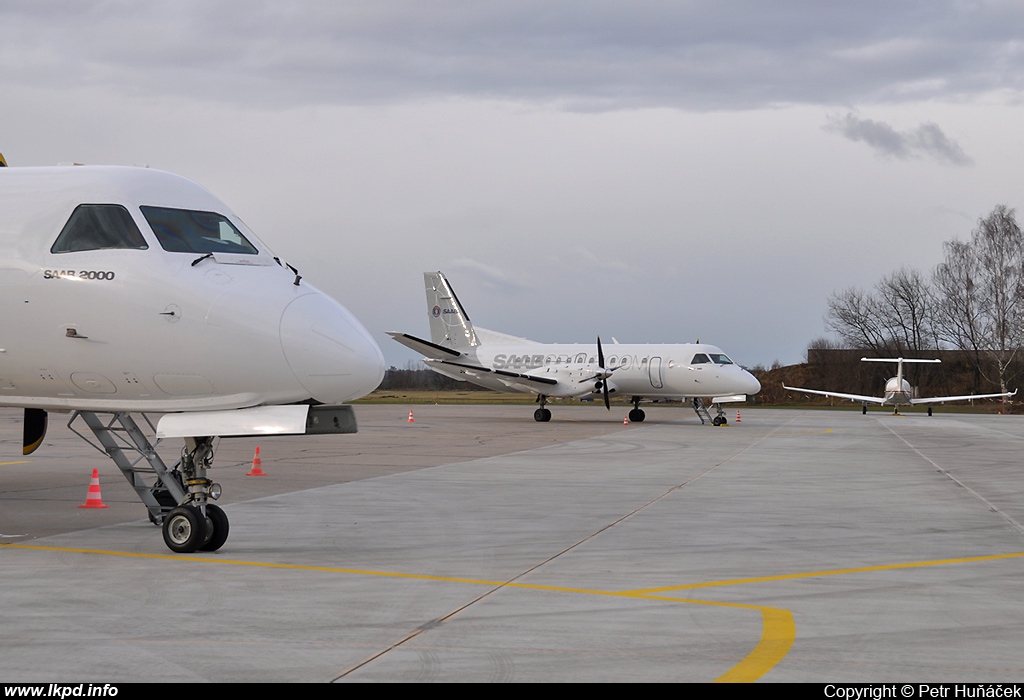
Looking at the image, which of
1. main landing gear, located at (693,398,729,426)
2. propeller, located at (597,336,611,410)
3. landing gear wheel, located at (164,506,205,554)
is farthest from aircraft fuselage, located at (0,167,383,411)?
main landing gear, located at (693,398,729,426)

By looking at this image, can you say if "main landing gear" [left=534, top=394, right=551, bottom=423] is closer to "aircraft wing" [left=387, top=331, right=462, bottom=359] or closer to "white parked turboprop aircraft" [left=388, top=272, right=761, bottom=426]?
"white parked turboprop aircraft" [left=388, top=272, right=761, bottom=426]

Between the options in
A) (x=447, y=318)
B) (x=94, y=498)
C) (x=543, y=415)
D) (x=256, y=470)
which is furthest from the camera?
(x=447, y=318)

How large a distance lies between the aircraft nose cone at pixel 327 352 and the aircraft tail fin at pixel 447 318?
116 feet

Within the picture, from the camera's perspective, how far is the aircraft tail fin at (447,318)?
44594 millimetres

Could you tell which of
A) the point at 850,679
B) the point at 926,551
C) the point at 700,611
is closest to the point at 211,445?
the point at 700,611

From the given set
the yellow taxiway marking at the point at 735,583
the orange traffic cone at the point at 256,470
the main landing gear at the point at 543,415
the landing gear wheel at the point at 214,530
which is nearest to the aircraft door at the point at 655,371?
the main landing gear at the point at 543,415

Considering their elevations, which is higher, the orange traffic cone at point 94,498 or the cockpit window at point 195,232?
the cockpit window at point 195,232

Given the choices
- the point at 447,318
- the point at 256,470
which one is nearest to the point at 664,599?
the point at 256,470

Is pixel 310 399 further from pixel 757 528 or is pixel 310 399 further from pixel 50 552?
pixel 757 528

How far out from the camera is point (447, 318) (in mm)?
44844

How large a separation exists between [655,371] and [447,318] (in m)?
10.7

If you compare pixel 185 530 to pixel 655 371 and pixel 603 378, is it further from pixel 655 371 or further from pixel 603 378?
pixel 655 371

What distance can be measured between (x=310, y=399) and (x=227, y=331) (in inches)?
35.6

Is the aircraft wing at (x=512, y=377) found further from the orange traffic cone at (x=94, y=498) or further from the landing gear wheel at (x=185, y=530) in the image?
the landing gear wheel at (x=185, y=530)
